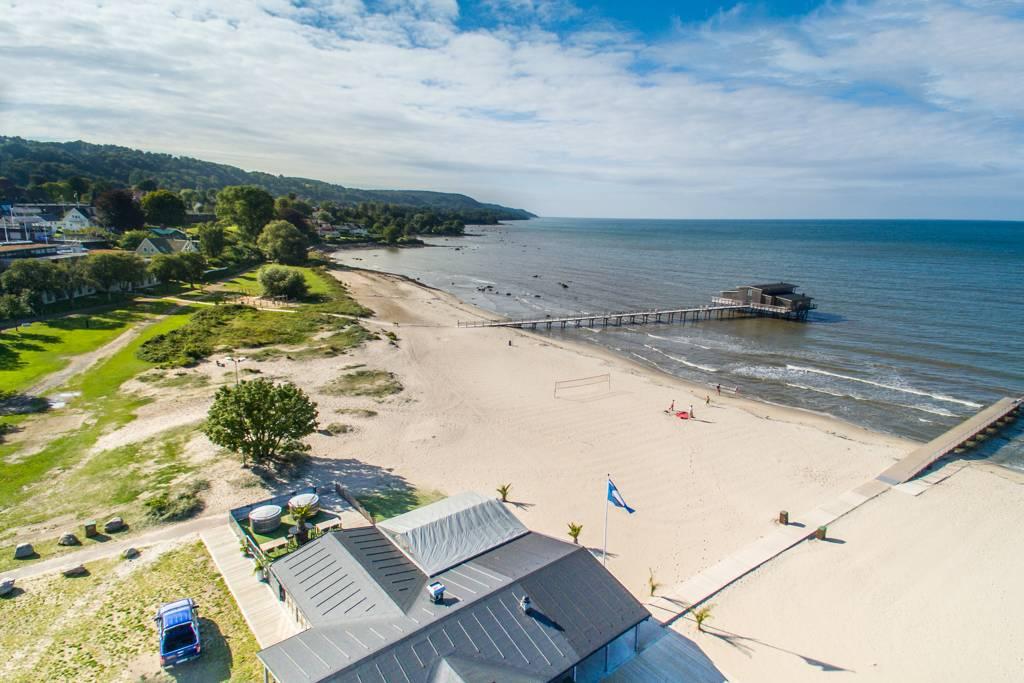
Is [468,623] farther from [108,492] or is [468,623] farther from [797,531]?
[108,492]

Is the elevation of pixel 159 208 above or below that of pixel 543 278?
above

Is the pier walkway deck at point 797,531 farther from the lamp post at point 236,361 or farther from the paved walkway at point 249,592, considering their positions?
the lamp post at point 236,361

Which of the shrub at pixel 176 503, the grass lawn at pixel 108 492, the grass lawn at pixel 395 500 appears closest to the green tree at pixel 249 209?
the grass lawn at pixel 108 492

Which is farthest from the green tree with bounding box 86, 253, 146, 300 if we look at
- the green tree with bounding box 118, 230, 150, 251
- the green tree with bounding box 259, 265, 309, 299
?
the green tree with bounding box 118, 230, 150, 251

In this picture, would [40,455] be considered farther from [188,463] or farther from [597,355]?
[597,355]

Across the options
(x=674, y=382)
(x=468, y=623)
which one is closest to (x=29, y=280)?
(x=468, y=623)

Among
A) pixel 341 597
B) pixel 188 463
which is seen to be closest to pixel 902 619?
pixel 341 597
